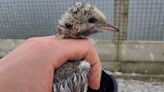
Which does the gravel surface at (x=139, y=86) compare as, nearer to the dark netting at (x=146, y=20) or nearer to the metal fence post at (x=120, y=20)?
the metal fence post at (x=120, y=20)

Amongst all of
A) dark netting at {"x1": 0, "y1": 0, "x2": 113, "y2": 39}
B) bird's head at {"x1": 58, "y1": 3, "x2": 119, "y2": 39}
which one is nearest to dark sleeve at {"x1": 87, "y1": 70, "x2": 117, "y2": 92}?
bird's head at {"x1": 58, "y1": 3, "x2": 119, "y2": 39}

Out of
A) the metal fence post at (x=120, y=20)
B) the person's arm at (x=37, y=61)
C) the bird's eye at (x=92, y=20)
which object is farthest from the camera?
the metal fence post at (x=120, y=20)

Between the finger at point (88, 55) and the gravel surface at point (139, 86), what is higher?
the finger at point (88, 55)

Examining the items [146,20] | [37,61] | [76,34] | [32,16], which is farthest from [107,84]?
[32,16]

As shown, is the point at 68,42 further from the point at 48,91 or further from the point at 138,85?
the point at 138,85

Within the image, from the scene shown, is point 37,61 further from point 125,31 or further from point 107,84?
point 125,31

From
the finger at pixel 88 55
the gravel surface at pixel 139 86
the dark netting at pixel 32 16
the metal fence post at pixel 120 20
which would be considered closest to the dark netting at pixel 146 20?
the metal fence post at pixel 120 20

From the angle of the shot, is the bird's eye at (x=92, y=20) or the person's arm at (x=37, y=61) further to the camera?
the bird's eye at (x=92, y=20)

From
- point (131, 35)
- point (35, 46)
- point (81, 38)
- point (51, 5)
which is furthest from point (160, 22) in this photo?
point (35, 46)
